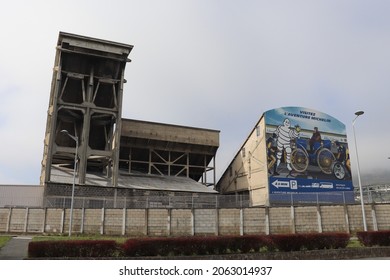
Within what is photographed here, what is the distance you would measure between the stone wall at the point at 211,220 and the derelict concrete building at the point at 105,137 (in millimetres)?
8627

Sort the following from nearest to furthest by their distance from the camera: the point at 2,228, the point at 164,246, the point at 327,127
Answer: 1. the point at 164,246
2. the point at 2,228
3. the point at 327,127

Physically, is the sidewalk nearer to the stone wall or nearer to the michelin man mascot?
the stone wall

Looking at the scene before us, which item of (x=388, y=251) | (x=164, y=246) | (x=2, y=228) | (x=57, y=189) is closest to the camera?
(x=164, y=246)

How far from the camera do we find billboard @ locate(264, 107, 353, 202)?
55.8 metres

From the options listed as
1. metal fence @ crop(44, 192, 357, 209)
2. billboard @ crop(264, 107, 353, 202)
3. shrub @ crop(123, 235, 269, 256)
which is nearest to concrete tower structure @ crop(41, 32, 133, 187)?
metal fence @ crop(44, 192, 357, 209)

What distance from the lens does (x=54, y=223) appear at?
3550cm

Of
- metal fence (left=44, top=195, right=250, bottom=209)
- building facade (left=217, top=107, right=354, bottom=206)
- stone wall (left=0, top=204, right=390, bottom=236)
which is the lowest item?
stone wall (left=0, top=204, right=390, bottom=236)

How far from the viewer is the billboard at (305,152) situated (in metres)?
55.8

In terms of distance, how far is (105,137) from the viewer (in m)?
55.4

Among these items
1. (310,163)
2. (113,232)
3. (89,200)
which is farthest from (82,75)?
(310,163)

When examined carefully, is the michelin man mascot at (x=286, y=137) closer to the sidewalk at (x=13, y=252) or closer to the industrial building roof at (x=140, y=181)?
the industrial building roof at (x=140, y=181)

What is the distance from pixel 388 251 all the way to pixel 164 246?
14307mm

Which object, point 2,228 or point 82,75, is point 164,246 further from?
point 82,75

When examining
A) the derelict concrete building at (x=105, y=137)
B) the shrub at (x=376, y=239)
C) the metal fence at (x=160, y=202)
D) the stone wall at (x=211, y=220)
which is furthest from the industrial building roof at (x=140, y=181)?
the shrub at (x=376, y=239)
